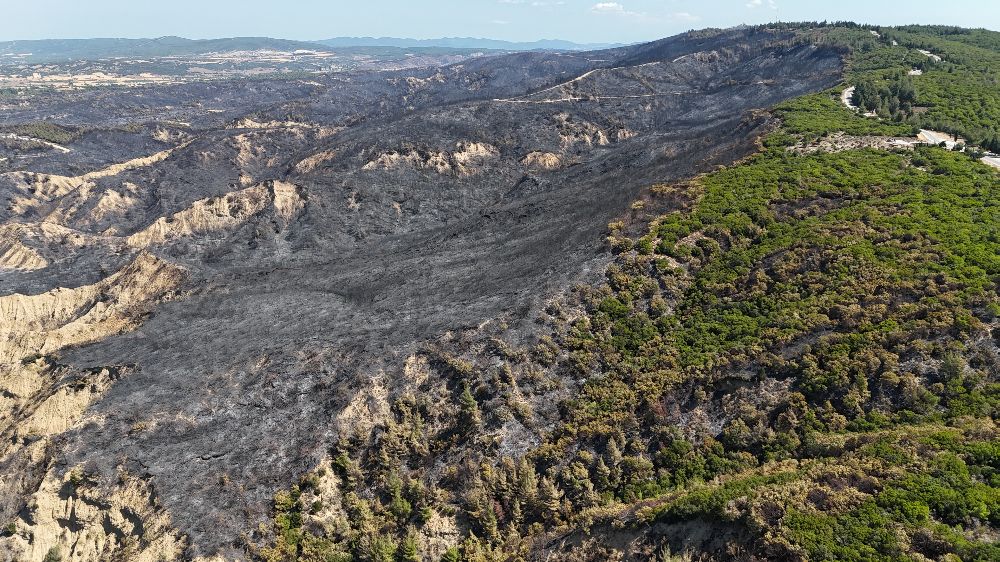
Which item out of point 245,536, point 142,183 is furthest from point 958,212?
point 142,183

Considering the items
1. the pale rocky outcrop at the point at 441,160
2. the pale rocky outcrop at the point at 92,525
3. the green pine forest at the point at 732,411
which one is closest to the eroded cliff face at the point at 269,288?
the pale rocky outcrop at the point at 92,525

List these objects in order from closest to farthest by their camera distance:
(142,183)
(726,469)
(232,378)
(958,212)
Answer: (726,469) → (958,212) → (232,378) → (142,183)

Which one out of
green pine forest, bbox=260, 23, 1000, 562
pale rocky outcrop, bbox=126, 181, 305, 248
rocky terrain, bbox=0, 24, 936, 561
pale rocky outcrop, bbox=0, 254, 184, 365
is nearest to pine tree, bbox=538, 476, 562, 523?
green pine forest, bbox=260, 23, 1000, 562

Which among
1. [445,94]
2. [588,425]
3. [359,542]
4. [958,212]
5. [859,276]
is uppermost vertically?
[445,94]

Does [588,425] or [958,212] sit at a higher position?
[958,212]

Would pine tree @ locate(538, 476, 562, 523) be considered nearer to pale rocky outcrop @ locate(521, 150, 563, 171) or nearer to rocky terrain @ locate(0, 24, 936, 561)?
rocky terrain @ locate(0, 24, 936, 561)

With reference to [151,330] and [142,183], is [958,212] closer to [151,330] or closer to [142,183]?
[151,330]

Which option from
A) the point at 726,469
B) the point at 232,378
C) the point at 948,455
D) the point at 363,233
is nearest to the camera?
the point at 948,455

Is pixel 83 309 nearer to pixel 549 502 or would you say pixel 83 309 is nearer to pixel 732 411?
pixel 549 502
